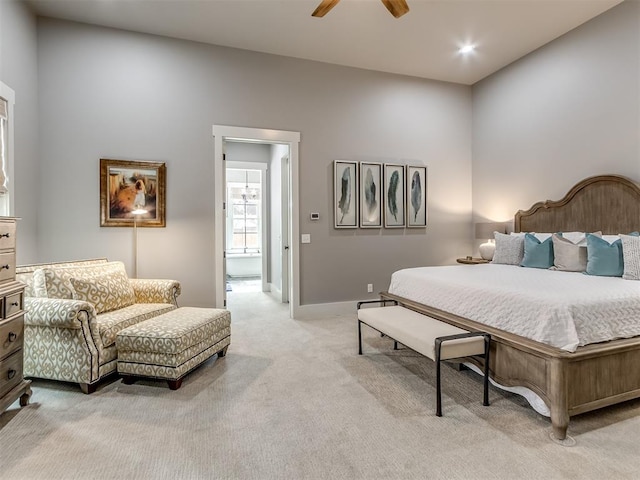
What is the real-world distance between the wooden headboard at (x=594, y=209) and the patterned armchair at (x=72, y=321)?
182 inches

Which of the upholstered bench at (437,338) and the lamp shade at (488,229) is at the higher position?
the lamp shade at (488,229)

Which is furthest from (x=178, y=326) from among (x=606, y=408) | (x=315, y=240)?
(x=606, y=408)

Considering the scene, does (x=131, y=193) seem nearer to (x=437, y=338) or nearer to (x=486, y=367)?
(x=437, y=338)

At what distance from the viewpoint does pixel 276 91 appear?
4.65m

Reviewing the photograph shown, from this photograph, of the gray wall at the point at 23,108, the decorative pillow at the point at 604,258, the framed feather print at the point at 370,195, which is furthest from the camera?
the framed feather print at the point at 370,195

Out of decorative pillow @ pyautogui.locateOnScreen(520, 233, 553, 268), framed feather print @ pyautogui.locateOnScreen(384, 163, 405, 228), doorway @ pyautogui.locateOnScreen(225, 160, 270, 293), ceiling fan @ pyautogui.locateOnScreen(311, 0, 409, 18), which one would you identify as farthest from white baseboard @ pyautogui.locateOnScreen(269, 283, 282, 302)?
ceiling fan @ pyautogui.locateOnScreen(311, 0, 409, 18)

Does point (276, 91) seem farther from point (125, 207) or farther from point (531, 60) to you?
point (531, 60)

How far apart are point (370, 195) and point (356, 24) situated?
2154mm

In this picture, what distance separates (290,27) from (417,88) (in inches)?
90.8

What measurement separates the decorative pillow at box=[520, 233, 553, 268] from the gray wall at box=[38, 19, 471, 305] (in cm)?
166

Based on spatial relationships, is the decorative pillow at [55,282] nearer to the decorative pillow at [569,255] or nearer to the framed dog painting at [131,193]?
the framed dog painting at [131,193]

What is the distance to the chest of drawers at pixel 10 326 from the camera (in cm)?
215

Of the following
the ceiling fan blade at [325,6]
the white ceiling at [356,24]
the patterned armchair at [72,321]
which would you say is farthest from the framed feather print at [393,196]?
the patterned armchair at [72,321]

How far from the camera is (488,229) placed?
5.06 m
